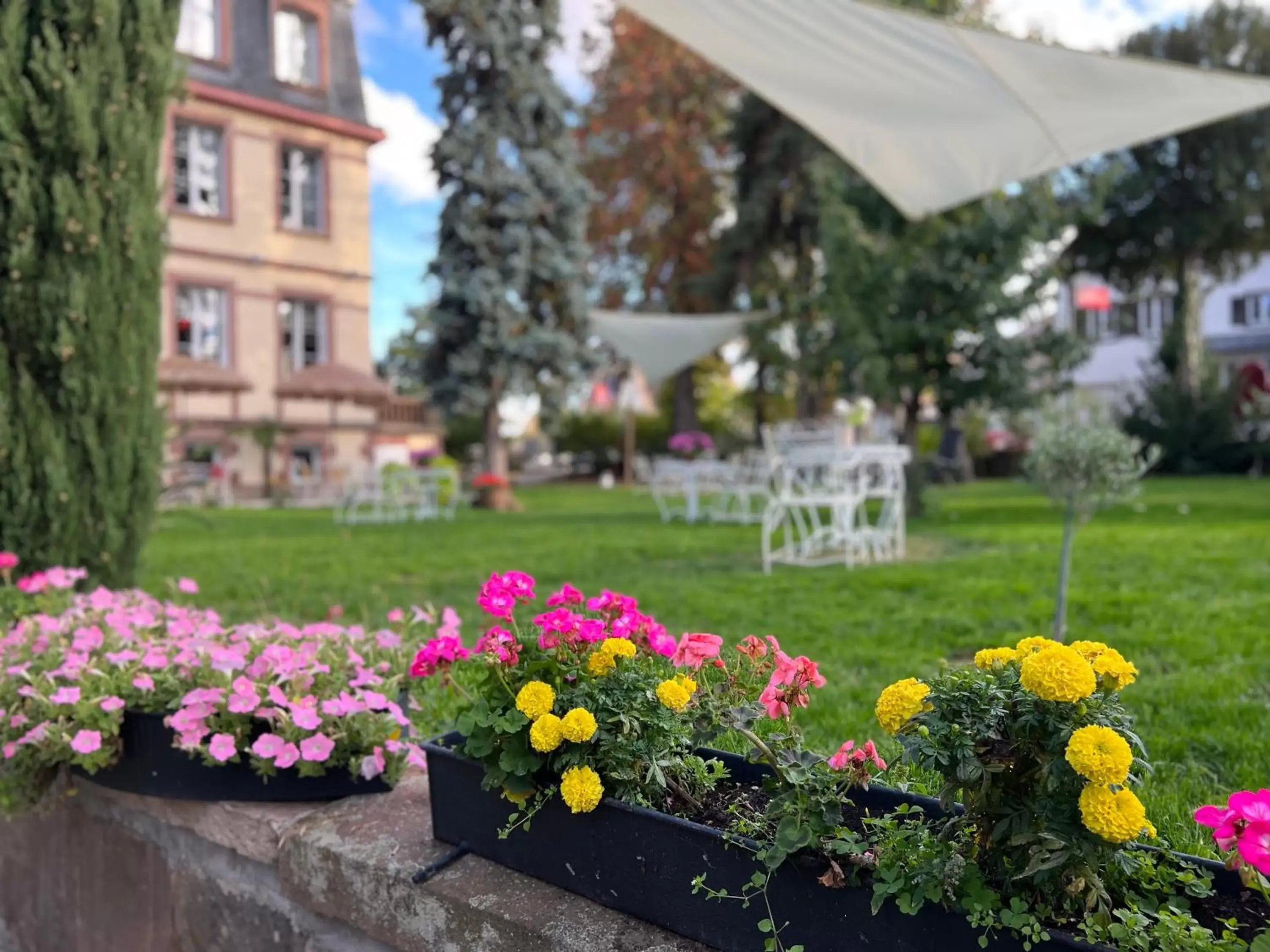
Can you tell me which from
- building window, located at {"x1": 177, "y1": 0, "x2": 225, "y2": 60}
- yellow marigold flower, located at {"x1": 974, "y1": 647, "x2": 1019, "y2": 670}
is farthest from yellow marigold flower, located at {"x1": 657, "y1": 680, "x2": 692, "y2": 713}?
building window, located at {"x1": 177, "y1": 0, "x2": 225, "y2": 60}

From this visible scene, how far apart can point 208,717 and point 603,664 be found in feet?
3.05

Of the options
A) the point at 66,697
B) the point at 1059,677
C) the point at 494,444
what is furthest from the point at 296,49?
the point at 1059,677

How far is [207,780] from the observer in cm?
192

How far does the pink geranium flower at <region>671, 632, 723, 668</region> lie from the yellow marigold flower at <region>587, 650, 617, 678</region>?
0.10 metres

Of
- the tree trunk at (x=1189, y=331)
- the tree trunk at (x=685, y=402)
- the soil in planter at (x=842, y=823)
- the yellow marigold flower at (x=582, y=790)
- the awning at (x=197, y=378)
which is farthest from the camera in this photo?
the tree trunk at (x=685, y=402)

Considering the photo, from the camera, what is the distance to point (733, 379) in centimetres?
3350

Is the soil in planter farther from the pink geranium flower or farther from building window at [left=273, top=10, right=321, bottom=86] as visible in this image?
building window at [left=273, top=10, right=321, bottom=86]

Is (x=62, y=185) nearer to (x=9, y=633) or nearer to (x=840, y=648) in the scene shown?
(x=9, y=633)

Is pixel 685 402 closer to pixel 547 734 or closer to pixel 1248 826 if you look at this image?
pixel 547 734

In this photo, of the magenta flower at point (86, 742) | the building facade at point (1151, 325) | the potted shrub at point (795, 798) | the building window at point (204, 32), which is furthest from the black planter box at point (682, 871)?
the building facade at point (1151, 325)

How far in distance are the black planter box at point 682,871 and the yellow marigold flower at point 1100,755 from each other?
170mm

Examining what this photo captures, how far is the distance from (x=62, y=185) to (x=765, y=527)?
474 cm

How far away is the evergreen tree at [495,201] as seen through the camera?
14992mm

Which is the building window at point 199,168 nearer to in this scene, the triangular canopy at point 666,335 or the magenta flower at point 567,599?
the triangular canopy at point 666,335
